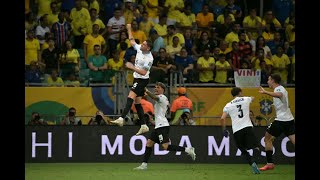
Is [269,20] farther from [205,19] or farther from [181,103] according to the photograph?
[181,103]

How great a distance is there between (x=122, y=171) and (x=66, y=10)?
9.16 m

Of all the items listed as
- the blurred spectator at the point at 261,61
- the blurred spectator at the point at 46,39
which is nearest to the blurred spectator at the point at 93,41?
the blurred spectator at the point at 46,39

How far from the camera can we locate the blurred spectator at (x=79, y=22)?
24938 mm

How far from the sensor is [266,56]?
24.7m

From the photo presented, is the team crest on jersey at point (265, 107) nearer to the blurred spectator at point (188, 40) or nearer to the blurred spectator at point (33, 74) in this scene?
the blurred spectator at point (188, 40)

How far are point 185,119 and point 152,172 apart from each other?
4.59 m

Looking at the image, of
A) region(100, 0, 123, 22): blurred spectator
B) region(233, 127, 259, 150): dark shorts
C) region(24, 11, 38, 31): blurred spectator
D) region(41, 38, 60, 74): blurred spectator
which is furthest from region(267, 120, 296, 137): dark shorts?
region(24, 11, 38, 31): blurred spectator

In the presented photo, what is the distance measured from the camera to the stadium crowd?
76.4 ft

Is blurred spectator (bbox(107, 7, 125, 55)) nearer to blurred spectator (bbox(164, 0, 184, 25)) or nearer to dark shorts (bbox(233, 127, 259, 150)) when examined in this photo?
blurred spectator (bbox(164, 0, 184, 25))

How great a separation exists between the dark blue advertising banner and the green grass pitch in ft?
2.07

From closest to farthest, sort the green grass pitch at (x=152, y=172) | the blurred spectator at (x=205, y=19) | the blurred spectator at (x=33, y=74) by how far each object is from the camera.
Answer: the green grass pitch at (x=152, y=172)
the blurred spectator at (x=33, y=74)
the blurred spectator at (x=205, y=19)

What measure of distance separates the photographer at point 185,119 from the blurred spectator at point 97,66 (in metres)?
2.84
